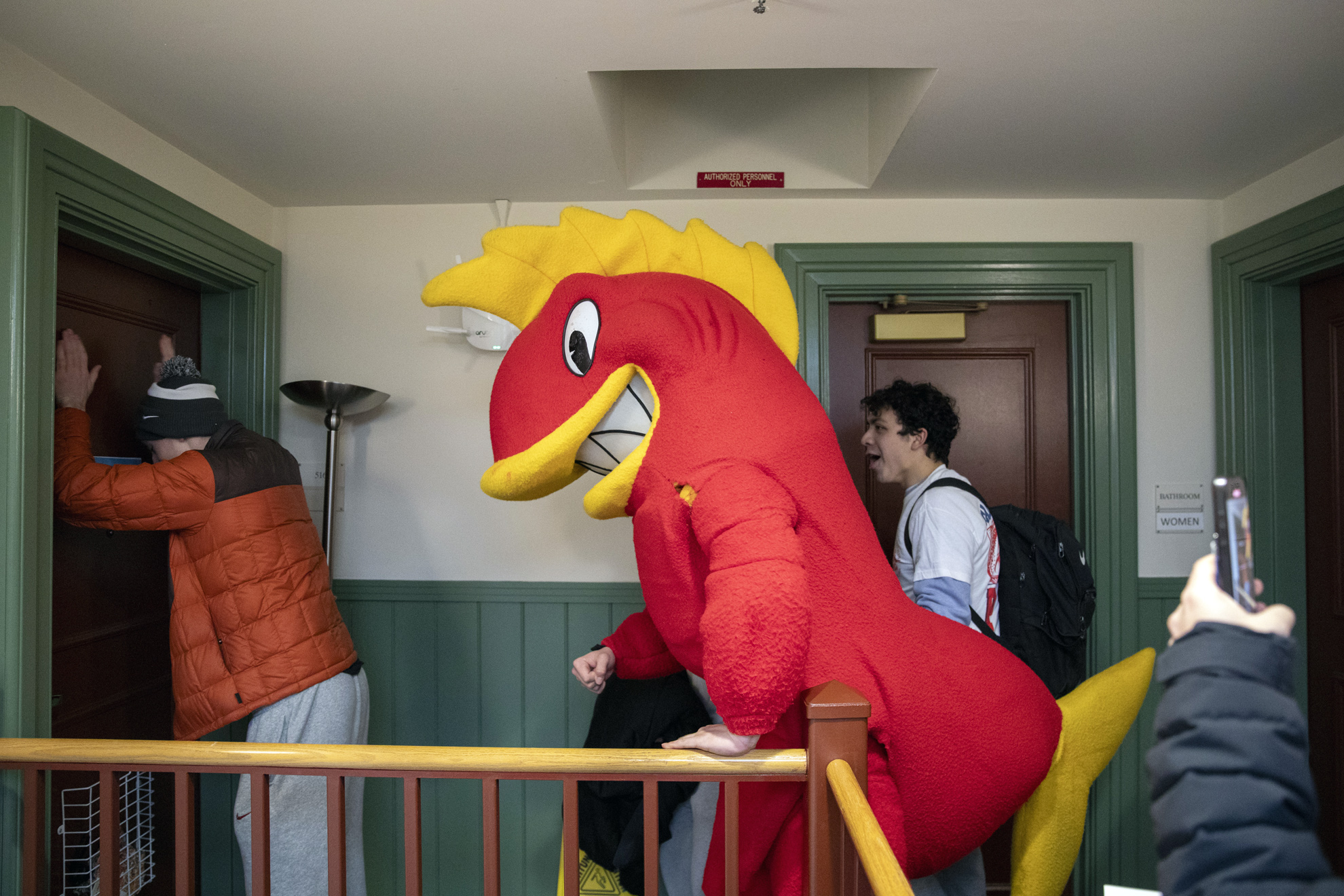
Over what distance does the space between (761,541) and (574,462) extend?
38 cm

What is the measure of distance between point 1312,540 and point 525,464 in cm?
227

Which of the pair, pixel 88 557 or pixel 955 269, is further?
pixel 955 269

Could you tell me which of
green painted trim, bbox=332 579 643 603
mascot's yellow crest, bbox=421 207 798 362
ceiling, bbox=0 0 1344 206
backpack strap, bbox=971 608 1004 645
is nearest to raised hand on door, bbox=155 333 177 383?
ceiling, bbox=0 0 1344 206

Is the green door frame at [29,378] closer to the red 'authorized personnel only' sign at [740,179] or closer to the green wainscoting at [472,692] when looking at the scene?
the green wainscoting at [472,692]

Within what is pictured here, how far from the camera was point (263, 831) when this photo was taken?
1.02 meters

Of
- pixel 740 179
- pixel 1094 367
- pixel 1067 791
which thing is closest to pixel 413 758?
pixel 1067 791

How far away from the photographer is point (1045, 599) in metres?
1.80

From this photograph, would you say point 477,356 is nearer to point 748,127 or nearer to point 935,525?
point 748,127

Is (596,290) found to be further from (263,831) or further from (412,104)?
(263,831)

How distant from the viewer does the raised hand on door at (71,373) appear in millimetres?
1530

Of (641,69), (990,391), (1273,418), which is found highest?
(641,69)

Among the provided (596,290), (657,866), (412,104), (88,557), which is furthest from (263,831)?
(412,104)

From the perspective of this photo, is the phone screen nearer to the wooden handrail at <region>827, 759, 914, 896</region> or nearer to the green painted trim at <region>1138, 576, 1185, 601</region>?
the wooden handrail at <region>827, 759, 914, 896</region>

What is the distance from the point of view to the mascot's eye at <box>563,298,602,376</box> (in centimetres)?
114
